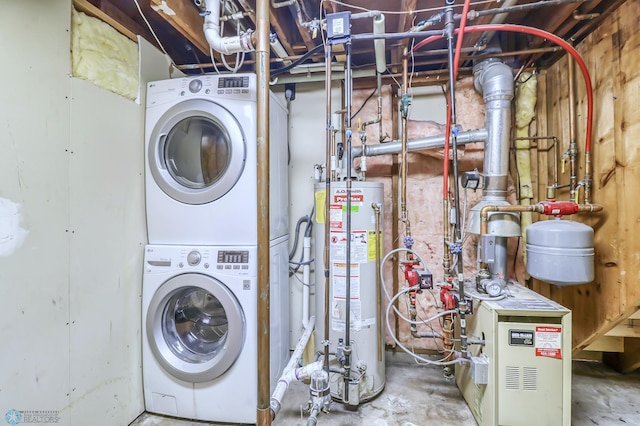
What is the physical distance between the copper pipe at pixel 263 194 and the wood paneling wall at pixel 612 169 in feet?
5.80

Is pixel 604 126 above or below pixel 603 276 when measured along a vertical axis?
above

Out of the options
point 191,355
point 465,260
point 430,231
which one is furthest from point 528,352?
point 191,355

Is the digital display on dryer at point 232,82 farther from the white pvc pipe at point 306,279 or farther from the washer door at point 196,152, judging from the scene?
the white pvc pipe at point 306,279

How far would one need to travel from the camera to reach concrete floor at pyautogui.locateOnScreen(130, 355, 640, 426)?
5.01ft

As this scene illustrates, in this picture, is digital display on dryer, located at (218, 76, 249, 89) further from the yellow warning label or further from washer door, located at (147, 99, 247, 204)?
the yellow warning label

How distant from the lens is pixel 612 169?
148 centimetres

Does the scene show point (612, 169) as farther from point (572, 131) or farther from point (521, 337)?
point (521, 337)

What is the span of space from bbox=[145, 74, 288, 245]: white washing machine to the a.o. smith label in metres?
1.38

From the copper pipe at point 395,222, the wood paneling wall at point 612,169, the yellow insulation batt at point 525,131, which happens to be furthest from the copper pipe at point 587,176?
the copper pipe at point 395,222

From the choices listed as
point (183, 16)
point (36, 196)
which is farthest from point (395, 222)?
point (36, 196)

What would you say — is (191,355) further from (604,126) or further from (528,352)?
(604,126)

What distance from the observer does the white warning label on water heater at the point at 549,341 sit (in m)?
1.28

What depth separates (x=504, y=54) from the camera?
5.88ft

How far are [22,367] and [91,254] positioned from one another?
0.49m
